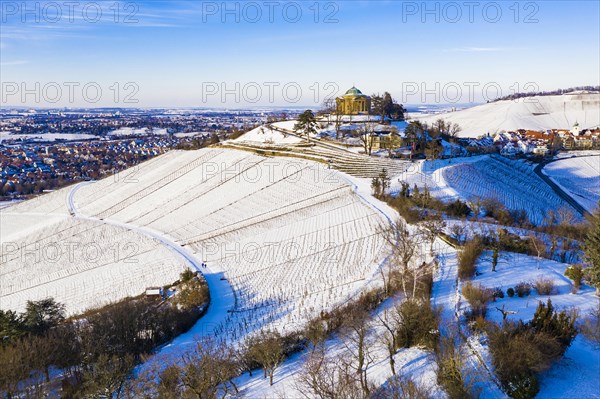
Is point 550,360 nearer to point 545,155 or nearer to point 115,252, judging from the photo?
point 115,252

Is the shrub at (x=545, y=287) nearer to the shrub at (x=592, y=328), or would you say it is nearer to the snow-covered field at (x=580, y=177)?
the shrub at (x=592, y=328)

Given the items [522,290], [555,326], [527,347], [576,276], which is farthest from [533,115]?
[527,347]

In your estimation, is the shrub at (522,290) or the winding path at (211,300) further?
the winding path at (211,300)

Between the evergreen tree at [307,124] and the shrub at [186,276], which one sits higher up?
the evergreen tree at [307,124]

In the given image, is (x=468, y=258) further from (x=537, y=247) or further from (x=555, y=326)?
(x=555, y=326)

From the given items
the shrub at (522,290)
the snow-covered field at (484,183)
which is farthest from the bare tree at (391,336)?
the snow-covered field at (484,183)

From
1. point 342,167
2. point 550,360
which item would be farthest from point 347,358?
point 342,167

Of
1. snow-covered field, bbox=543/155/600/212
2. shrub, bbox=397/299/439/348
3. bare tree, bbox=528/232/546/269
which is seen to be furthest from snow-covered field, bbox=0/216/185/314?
snow-covered field, bbox=543/155/600/212
